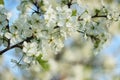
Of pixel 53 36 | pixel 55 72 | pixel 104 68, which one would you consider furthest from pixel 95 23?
pixel 104 68

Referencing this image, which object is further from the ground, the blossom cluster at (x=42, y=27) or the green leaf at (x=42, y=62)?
the blossom cluster at (x=42, y=27)

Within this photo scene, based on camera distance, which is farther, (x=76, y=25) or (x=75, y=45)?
(x=75, y=45)

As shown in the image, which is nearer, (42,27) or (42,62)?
(42,27)

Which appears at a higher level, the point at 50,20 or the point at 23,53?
the point at 50,20

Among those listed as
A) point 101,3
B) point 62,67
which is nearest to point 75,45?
point 62,67

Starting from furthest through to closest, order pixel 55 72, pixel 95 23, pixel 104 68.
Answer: pixel 104 68, pixel 55 72, pixel 95 23

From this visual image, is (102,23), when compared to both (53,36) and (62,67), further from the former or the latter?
(62,67)

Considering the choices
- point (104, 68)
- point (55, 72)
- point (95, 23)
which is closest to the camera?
point (95, 23)

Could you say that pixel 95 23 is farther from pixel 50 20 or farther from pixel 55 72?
pixel 55 72

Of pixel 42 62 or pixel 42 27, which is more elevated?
pixel 42 27

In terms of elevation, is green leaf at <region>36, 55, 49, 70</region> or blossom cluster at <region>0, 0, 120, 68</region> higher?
blossom cluster at <region>0, 0, 120, 68</region>
